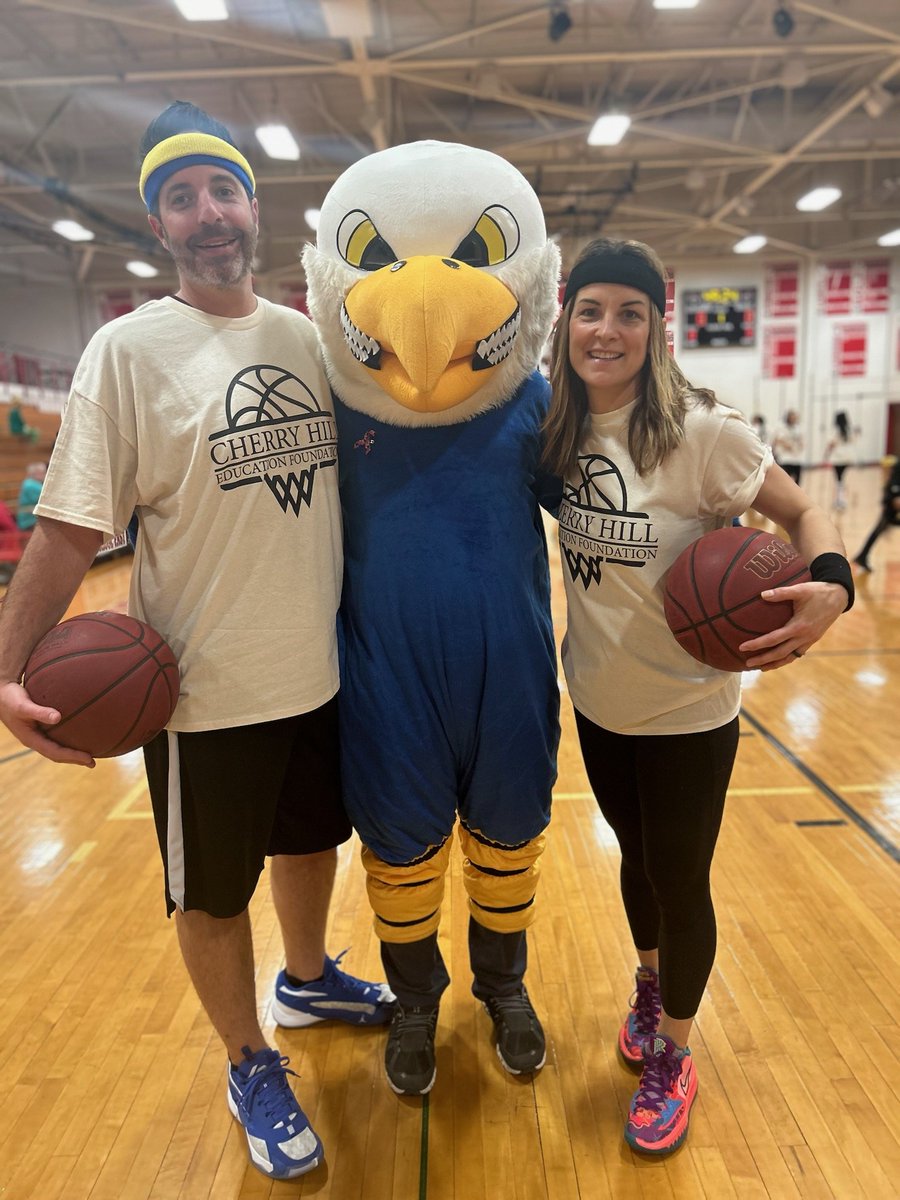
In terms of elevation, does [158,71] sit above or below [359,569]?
above

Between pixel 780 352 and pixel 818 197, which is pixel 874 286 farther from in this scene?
pixel 818 197

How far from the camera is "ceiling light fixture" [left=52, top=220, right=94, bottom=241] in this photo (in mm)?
11839

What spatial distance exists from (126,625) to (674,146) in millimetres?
12528

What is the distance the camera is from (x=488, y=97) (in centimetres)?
863

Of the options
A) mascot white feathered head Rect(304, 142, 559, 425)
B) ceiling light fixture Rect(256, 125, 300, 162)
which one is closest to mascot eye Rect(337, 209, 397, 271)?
mascot white feathered head Rect(304, 142, 559, 425)

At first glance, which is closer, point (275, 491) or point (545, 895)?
point (275, 491)

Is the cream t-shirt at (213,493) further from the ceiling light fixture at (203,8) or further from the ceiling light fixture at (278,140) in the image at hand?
the ceiling light fixture at (278,140)

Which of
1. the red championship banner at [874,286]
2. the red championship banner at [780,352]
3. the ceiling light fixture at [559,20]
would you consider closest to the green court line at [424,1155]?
the ceiling light fixture at [559,20]

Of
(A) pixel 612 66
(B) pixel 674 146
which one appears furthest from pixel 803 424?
(A) pixel 612 66

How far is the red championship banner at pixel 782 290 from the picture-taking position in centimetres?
1642

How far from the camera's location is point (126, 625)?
1.41 metres

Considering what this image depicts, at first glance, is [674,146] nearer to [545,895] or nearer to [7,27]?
[7,27]

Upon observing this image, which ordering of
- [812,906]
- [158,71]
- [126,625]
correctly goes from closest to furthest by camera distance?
[126,625], [812,906], [158,71]

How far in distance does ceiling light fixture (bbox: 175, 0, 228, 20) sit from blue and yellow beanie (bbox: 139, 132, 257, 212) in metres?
5.82
